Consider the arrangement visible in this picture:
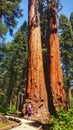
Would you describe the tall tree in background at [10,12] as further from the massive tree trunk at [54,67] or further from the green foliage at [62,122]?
the green foliage at [62,122]

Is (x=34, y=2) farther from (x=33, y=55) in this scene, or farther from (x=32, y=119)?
(x=32, y=119)

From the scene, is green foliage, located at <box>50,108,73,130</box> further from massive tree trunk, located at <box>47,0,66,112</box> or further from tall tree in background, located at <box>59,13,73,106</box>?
tall tree in background, located at <box>59,13,73,106</box>

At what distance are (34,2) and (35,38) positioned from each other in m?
2.84

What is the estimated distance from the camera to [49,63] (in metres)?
22.3

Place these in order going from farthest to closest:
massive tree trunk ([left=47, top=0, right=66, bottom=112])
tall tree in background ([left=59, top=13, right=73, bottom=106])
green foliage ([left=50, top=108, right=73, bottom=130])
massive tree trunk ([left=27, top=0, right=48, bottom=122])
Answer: tall tree in background ([left=59, top=13, right=73, bottom=106]), massive tree trunk ([left=47, top=0, right=66, bottom=112]), massive tree trunk ([left=27, top=0, right=48, bottom=122]), green foliage ([left=50, top=108, right=73, bottom=130])

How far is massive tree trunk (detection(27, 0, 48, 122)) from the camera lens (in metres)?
19.5

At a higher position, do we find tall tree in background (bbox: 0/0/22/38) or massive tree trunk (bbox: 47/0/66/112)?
tall tree in background (bbox: 0/0/22/38)

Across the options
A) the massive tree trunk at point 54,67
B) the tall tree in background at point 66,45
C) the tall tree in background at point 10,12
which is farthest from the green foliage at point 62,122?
the tall tree in background at point 66,45

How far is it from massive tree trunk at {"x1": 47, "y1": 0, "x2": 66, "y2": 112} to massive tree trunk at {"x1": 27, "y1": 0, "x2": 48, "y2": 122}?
1.24m

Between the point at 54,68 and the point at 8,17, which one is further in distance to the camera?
the point at 8,17

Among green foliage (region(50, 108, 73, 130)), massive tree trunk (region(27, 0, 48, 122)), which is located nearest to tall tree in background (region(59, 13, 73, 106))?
massive tree trunk (region(27, 0, 48, 122))

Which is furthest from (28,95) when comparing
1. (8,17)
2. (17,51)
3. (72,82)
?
(72,82)

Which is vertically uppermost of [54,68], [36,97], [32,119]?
[54,68]

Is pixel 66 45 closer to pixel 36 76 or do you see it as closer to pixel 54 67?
pixel 54 67
